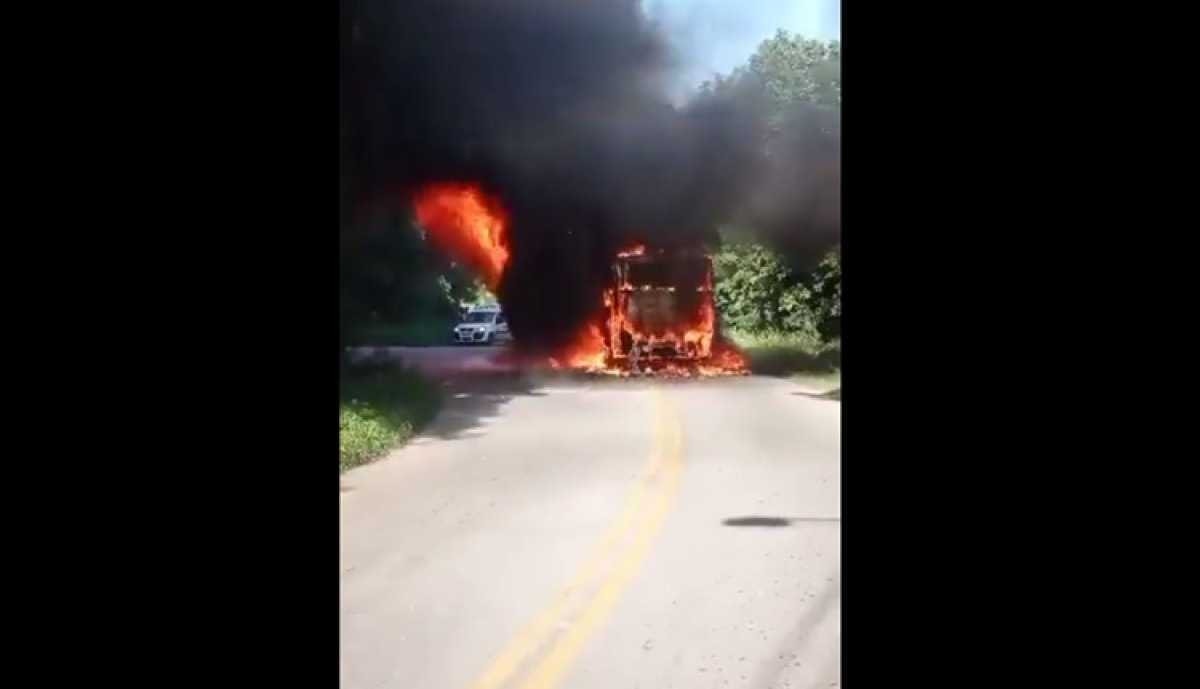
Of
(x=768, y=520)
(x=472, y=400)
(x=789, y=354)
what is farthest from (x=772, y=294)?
(x=768, y=520)

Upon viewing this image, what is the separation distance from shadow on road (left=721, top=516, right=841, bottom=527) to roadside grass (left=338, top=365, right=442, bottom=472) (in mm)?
1754

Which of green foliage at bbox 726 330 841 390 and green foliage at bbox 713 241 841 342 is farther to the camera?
green foliage at bbox 713 241 841 342

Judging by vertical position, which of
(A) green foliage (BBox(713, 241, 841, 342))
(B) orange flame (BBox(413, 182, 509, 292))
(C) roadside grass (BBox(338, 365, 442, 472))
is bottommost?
(C) roadside grass (BBox(338, 365, 442, 472))

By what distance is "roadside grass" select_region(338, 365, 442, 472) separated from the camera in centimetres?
492

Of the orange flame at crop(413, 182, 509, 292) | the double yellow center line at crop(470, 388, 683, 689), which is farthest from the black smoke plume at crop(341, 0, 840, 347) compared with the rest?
the double yellow center line at crop(470, 388, 683, 689)

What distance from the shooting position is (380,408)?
5371 millimetres

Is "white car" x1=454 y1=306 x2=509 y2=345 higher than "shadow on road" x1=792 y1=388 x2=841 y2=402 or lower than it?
higher

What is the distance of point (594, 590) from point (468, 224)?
4057mm

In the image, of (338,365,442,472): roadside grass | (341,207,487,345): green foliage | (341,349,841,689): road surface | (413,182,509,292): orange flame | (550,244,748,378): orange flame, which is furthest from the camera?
(413,182,509,292): orange flame

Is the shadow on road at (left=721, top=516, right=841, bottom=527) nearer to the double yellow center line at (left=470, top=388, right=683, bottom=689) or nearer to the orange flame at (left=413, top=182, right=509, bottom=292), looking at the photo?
the double yellow center line at (left=470, top=388, right=683, bottom=689)

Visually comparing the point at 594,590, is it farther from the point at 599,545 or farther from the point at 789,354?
the point at 789,354

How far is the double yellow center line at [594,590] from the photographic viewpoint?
3.14 meters
